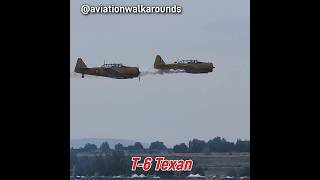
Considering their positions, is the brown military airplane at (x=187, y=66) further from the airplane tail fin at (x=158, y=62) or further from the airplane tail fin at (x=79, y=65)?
the airplane tail fin at (x=79, y=65)

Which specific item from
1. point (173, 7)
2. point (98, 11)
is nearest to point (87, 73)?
point (98, 11)

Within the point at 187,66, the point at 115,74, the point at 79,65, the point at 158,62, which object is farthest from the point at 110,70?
the point at 187,66

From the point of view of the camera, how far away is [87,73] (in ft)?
46.0

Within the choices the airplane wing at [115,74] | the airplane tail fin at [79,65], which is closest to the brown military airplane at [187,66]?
the airplane wing at [115,74]

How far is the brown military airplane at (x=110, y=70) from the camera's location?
13891 mm
